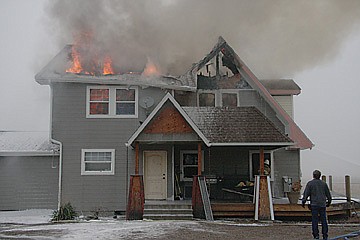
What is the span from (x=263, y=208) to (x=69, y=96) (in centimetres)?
853

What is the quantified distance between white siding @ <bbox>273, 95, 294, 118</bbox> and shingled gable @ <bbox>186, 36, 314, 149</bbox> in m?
1.65

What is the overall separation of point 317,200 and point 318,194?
0.14 m

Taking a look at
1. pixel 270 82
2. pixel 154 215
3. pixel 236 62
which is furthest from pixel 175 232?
pixel 270 82

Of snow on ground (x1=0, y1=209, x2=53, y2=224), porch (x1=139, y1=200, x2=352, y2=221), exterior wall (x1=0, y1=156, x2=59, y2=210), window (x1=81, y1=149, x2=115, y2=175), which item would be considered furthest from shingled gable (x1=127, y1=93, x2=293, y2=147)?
exterior wall (x1=0, y1=156, x2=59, y2=210)

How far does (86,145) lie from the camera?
19.3 metres

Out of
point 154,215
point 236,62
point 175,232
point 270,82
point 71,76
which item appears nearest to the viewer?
point 175,232

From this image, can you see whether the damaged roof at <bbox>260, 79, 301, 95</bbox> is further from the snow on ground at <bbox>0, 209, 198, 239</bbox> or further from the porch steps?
the snow on ground at <bbox>0, 209, 198, 239</bbox>

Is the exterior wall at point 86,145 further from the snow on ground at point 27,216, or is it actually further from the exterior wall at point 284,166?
the exterior wall at point 284,166

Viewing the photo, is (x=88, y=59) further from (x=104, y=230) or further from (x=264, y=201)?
(x=104, y=230)

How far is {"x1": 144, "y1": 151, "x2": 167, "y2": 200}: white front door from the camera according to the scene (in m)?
19.4

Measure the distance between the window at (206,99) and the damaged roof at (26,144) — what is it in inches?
244

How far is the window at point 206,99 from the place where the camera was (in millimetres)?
21125

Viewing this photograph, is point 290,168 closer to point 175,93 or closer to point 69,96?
point 175,93

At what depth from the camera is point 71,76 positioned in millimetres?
19188
